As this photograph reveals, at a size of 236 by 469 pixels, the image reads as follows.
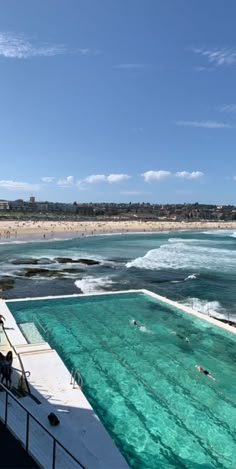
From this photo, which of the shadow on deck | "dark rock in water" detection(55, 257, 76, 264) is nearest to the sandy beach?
"dark rock in water" detection(55, 257, 76, 264)

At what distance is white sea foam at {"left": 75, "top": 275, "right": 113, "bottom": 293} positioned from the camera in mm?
27384

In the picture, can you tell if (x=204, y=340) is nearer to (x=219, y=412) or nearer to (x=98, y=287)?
(x=219, y=412)

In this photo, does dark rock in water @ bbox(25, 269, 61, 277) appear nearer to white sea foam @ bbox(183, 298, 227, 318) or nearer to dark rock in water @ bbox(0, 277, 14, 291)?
dark rock in water @ bbox(0, 277, 14, 291)

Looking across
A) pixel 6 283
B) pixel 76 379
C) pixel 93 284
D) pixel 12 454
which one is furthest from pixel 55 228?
pixel 12 454

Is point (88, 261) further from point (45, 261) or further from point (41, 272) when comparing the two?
point (41, 272)

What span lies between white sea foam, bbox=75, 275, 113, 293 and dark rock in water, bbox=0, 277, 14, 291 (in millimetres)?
5012

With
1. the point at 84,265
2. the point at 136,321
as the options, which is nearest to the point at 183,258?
the point at 84,265

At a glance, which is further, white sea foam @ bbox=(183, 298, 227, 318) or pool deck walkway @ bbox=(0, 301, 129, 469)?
white sea foam @ bbox=(183, 298, 227, 318)

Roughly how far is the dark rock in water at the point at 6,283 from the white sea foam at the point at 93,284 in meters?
5.01

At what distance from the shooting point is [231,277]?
33.4 m

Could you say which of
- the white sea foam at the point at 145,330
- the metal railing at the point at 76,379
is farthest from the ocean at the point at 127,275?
the metal railing at the point at 76,379

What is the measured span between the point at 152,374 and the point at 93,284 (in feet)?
54.1

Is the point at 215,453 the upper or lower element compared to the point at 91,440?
lower

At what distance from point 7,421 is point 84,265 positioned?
105ft
